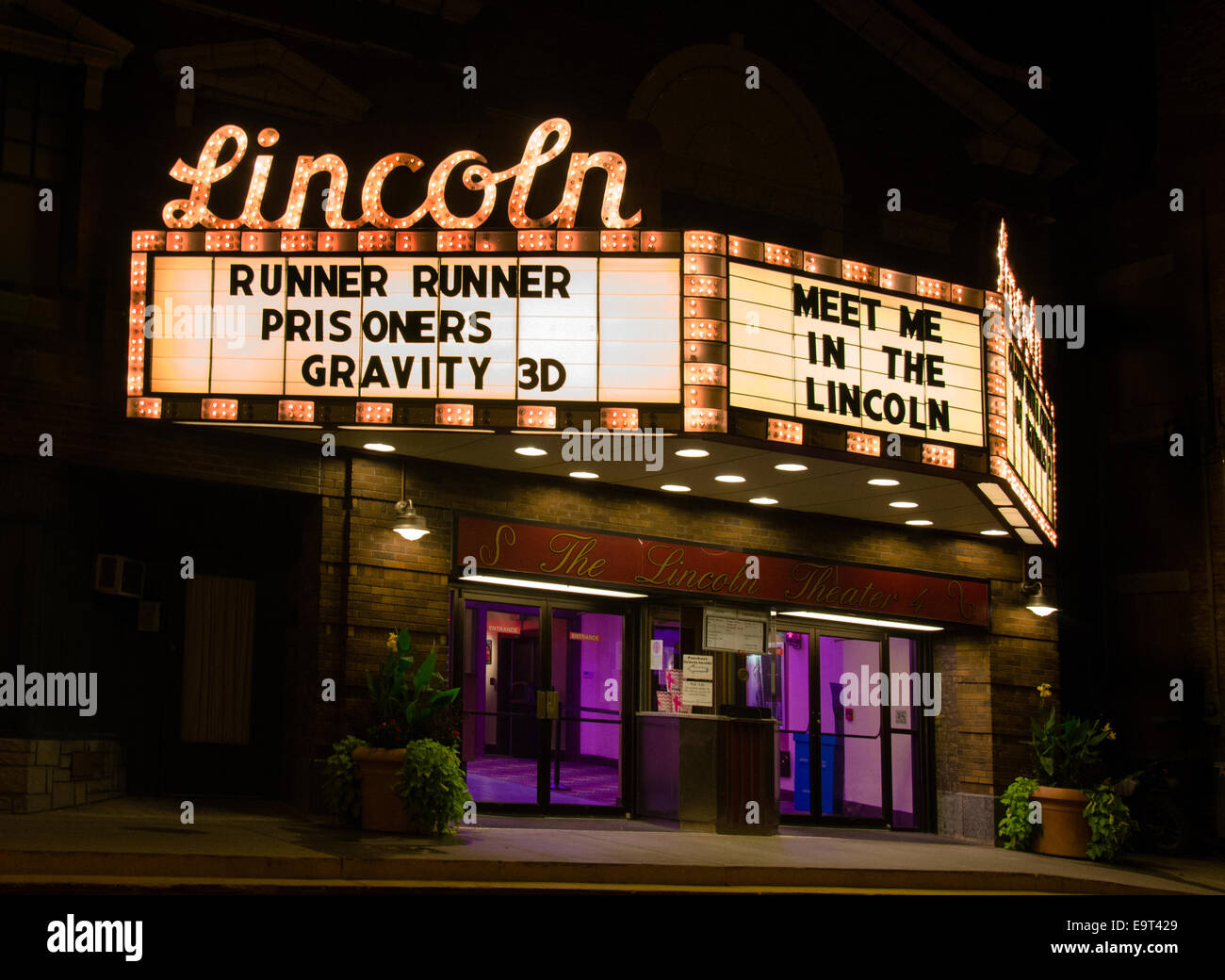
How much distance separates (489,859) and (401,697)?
251 cm

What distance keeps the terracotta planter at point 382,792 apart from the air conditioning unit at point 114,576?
2987 millimetres

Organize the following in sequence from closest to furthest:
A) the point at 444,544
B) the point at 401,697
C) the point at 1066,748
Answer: the point at 401,697
the point at 444,544
the point at 1066,748

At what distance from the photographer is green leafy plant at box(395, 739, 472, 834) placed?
12836mm

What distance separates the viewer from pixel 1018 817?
1719 centimetres

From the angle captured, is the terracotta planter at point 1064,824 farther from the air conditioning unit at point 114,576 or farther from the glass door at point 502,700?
the air conditioning unit at point 114,576

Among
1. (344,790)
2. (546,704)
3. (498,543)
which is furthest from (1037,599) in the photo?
(344,790)

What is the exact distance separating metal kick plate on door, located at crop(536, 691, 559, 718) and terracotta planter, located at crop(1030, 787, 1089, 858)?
6216 millimetres

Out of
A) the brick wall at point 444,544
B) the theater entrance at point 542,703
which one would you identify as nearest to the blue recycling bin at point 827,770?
the brick wall at point 444,544

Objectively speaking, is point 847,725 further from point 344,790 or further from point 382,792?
point 344,790

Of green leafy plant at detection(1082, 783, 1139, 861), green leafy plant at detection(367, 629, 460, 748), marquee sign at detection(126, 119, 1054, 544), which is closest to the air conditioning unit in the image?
marquee sign at detection(126, 119, 1054, 544)

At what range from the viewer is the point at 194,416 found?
12.8m

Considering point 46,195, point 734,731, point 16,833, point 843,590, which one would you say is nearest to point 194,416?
point 46,195

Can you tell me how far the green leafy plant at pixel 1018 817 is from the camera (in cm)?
1708

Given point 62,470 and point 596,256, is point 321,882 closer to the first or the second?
→ point 62,470
